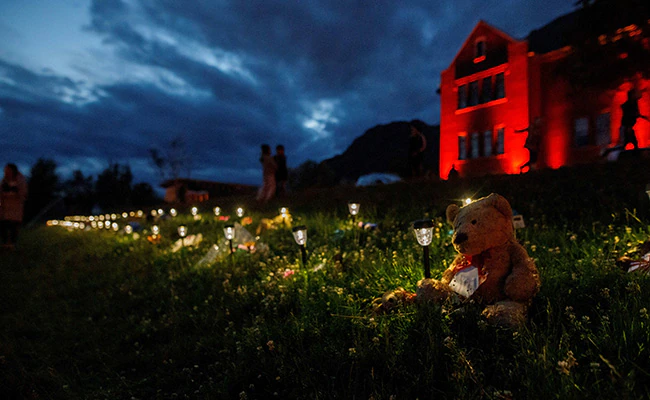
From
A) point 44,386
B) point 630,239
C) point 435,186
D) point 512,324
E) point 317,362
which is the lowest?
point 44,386

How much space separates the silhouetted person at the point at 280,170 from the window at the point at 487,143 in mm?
8762

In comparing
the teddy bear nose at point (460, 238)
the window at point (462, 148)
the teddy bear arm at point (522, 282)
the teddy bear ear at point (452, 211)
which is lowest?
the teddy bear arm at point (522, 282)

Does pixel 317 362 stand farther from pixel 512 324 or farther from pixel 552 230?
pixel 552 230

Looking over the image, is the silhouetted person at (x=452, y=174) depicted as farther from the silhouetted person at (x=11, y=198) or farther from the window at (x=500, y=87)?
the silhouetted person at (x=11, y=198)

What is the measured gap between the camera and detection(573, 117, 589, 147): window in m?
15.1

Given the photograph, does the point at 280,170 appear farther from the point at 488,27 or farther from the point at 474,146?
the point at 488,27

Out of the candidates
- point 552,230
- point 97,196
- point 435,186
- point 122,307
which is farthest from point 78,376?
point 97,196

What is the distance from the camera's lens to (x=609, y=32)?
12.8 m

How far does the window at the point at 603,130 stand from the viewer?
47.5 ft

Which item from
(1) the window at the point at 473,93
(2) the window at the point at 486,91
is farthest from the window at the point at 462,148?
(2) the window at the point at 486,91

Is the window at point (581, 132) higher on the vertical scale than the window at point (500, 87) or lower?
lower

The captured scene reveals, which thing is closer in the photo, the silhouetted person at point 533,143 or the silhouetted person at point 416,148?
the silhouetted person at point 416,148

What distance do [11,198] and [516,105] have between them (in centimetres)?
1979

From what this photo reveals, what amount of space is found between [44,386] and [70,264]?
7401 mm
